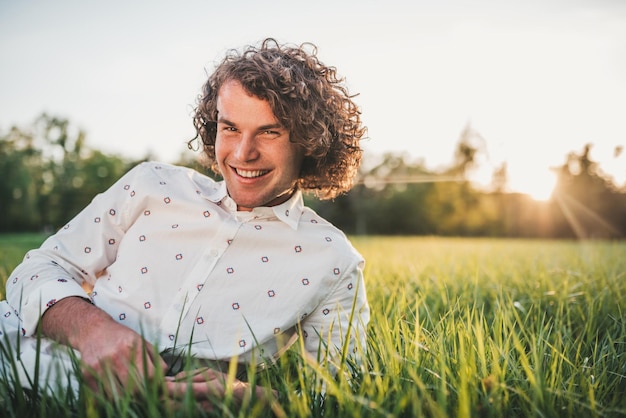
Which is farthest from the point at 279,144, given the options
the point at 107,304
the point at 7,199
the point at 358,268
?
the point at 7,199

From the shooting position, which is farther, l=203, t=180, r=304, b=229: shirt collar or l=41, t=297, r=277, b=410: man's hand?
l=203, t=180, r=304, b=229: shirt collar

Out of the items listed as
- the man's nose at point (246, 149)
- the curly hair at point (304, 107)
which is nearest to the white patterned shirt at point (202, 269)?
the man's nose at point (246, 149)

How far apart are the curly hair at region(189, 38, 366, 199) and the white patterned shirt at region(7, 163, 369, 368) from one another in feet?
1.49

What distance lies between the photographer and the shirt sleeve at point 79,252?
67.9 inches

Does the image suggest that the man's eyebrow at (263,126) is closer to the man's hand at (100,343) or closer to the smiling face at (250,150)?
the smiling face at (250,150)

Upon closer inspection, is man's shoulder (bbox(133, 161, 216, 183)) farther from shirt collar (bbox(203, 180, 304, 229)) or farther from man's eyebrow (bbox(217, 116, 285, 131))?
man's eyebrow (bbox(217, 116, 285, 131))

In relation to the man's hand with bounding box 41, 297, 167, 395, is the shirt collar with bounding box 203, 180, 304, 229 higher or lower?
higher

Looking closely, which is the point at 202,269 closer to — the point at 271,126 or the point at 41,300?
the point at 41,300

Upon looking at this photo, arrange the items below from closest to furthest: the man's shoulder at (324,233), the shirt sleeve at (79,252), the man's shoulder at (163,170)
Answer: the shirt sleeve at (79,252) → the man's shoulder at (324,233) → the man's shoulder at (163,170)

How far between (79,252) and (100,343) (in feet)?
2.20

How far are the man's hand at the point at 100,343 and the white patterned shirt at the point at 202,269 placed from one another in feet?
0.35

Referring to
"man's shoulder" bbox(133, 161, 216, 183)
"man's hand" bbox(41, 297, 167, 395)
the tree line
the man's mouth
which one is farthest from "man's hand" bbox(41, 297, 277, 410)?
the tree line

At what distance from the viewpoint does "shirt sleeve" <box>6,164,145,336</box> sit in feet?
5.66

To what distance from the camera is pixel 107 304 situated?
1854 mm
